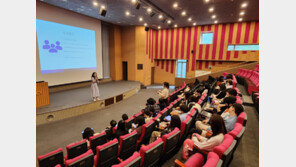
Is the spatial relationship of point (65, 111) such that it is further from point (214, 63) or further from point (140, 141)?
point (214, 63)

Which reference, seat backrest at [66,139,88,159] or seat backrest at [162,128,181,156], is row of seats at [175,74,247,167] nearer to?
seat backrest at [162,128,181,156]

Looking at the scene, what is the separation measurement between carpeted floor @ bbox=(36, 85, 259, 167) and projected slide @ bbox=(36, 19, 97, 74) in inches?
130

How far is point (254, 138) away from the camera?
2.42m

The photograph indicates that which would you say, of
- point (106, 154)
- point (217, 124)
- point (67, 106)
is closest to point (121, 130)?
point (106, 154)

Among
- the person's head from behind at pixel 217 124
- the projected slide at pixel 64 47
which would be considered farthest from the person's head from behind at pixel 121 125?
the projected slide at pixel 64 47

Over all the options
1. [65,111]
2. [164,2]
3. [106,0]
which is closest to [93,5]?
[106,0]

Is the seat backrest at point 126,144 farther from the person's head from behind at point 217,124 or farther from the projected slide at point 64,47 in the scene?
the projected slide at point 64,47

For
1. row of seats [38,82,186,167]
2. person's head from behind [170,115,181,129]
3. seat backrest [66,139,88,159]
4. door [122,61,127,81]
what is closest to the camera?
row of seats [38,82,186,167]

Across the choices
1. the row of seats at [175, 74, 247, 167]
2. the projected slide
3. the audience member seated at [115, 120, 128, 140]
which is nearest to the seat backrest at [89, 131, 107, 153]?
the audience member seated at [115, 120, 128, 140]

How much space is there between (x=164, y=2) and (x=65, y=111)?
5717 millimetres

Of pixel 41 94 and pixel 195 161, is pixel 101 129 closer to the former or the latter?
pixel 41 94

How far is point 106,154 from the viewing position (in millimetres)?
2055

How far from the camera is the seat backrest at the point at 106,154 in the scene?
1989 mm

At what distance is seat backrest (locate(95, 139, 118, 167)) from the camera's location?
6.52 feet
